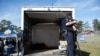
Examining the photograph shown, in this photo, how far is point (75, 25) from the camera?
8125 mm

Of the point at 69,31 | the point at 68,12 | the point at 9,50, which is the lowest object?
the point at 9,50

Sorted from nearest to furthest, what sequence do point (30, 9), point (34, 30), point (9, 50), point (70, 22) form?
point (70, 22)
point (30, 9)
point (9, 50)
point (34, 30)

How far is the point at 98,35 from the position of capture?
65.4 meters

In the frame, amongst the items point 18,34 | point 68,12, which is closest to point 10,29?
point 18,34

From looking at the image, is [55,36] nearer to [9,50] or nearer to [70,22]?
[9,50]

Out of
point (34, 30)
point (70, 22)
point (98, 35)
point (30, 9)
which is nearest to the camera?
point (70, 22)

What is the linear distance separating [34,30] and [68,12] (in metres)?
11.1

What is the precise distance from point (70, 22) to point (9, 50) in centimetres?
1074

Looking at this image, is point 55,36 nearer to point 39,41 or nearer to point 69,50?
point 39,41

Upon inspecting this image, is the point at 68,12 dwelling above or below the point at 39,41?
above

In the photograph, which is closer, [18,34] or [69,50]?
[69,50]

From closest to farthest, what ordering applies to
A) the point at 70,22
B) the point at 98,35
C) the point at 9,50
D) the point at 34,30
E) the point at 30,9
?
1. the point at 70,22
2. the point at 30,9
3. the point at 9,50
4. the point at 34,30
5. the point at 98,35

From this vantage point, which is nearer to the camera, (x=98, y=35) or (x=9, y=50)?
(x=9, y=50)

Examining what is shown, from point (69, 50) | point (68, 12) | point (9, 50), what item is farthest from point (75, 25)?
point (9, 50)
